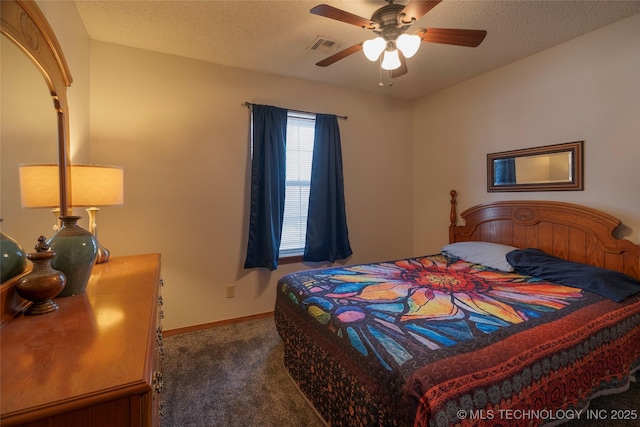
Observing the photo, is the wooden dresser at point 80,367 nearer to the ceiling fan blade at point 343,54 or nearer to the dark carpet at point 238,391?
the dark carpet at point 238,391

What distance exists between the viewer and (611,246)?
6.88 feet

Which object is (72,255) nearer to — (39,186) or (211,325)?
(39,186)

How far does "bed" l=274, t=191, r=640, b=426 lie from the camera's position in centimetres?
104

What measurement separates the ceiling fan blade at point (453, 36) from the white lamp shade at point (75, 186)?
1.95 metres

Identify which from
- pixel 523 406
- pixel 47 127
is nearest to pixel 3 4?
A: pixel 47 127

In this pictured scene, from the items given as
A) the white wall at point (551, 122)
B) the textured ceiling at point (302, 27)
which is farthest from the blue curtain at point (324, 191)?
the white wall at point (551, 122)

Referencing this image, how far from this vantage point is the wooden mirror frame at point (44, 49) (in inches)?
38.9

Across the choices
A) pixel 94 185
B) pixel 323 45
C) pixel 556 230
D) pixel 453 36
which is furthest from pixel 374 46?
pixel 556 230

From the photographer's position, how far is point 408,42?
1.61m

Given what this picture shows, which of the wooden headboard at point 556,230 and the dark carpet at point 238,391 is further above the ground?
the wooden headboard at point 556,230

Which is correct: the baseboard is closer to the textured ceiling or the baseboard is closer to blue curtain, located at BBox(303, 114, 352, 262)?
blue curtain, located at BBox(303, 114, 352, 262)

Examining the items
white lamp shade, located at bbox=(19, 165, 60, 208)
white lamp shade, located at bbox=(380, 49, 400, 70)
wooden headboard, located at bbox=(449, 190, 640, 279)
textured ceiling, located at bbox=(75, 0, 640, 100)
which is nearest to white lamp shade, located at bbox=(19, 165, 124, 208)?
white lamp shade, located at bbox=(19, 165, 60, 208)

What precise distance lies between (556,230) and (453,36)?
1.88m

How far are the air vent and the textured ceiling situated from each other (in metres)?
0.05
